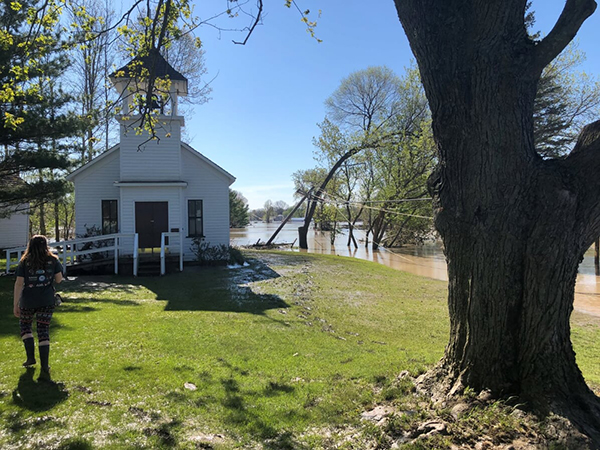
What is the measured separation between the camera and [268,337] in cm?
634

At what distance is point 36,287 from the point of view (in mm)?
4371

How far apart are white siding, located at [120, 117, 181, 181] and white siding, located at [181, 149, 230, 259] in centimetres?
136

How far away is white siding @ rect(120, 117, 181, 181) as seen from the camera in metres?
15.0

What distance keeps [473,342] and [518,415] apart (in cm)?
68

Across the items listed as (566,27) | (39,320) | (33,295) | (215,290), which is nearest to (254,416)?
(39,320)

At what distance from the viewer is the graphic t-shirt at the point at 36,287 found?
4320mm

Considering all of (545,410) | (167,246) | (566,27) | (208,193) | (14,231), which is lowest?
(545,410)

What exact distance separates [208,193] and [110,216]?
4.35 m

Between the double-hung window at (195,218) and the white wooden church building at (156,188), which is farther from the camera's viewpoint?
the double-hung window at (195,218)

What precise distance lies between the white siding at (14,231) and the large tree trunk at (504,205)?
27.9m

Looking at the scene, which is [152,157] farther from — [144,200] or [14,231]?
[14,231]

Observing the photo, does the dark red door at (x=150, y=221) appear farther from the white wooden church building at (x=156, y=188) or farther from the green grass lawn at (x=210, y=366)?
the green grass lawn at (x=210, y=366)

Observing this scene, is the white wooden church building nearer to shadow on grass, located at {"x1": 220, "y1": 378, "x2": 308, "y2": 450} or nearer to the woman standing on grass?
the woman standing on grass

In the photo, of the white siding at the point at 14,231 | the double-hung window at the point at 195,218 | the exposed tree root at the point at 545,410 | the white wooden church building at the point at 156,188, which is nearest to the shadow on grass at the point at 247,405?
the exposed tree root at the point at 545,410
